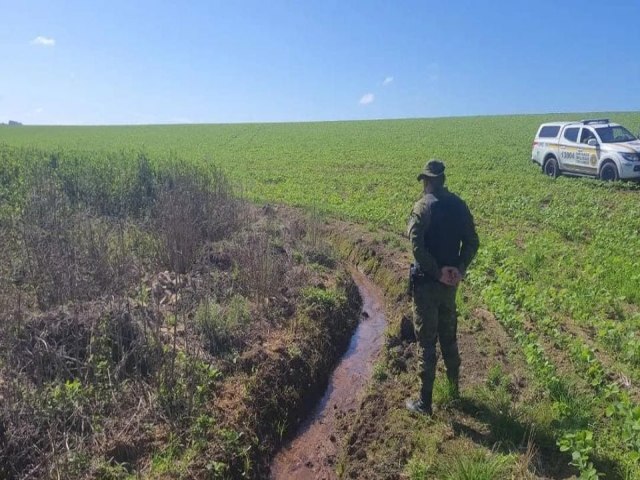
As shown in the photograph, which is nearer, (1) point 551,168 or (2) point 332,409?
(2) point 332,409

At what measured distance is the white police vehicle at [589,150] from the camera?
15.2m

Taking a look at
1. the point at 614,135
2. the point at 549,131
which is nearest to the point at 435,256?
the point at 614,135

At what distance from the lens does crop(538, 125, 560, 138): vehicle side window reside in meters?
18.3

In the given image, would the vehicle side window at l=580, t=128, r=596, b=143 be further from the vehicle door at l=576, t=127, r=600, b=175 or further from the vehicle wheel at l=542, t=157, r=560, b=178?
the vehicle wheel at l=542, t=157, r=560, b=178

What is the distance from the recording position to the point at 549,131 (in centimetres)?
1866

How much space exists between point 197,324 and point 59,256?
208cm

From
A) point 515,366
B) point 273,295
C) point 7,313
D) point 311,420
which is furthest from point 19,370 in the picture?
point 515,366

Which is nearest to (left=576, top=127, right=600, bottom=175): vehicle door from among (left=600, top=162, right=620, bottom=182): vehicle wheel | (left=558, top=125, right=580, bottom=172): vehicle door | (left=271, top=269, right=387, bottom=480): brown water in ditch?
(left=558, top=125, right=580, bottom=172): vehicle door

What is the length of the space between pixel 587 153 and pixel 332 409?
14.6 meters

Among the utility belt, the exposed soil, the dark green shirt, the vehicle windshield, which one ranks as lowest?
the exposed soil

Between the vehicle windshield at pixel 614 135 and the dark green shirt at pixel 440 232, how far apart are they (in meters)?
14.2

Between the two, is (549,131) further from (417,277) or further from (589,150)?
(417,277)

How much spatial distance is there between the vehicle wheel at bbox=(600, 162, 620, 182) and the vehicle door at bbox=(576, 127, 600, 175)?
281mm

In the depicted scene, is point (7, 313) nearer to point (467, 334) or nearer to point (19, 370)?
point (19, 370)
